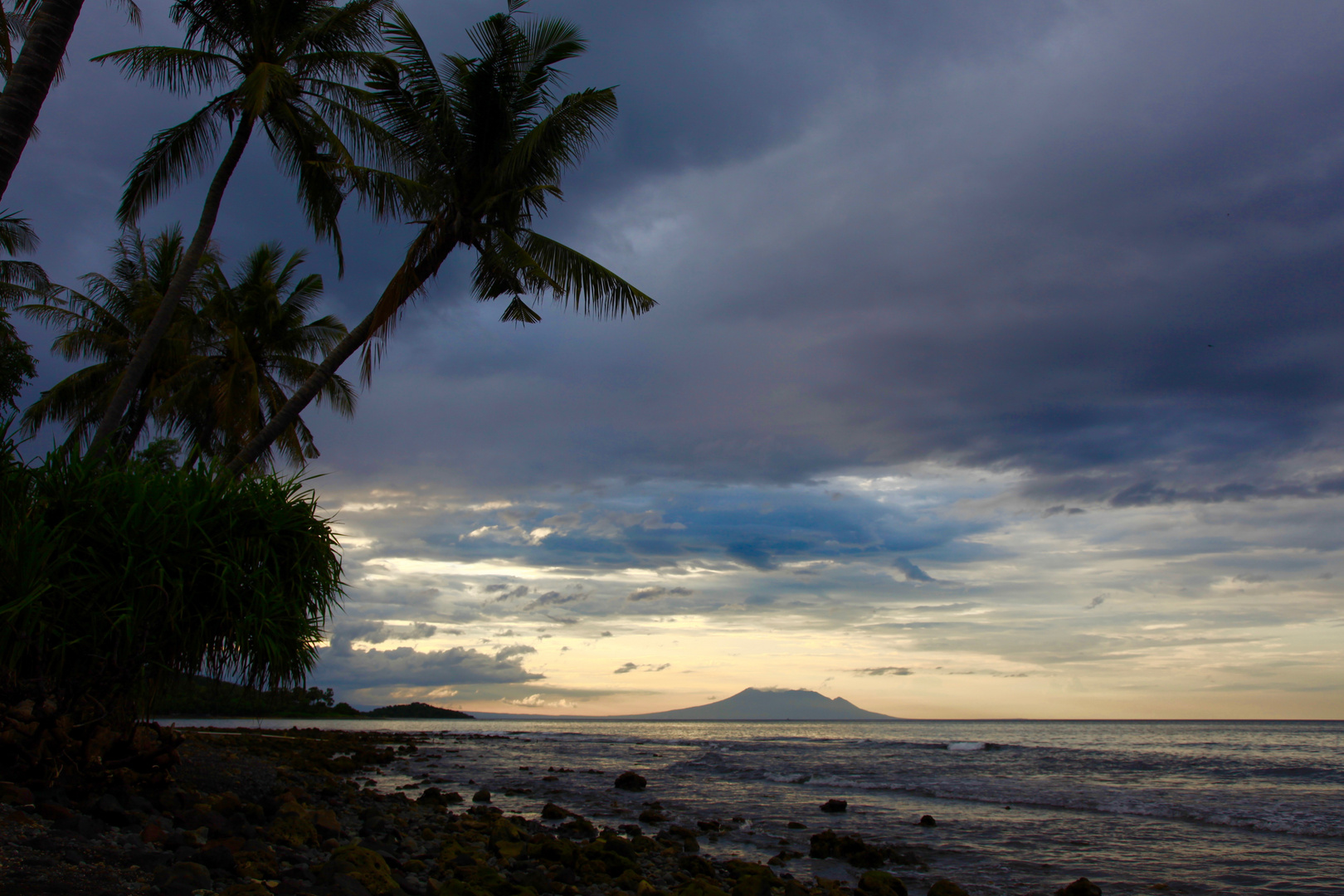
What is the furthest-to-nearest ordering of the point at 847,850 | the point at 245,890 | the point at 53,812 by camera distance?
the point at 847,850
the point at 53,812
the point at 245,890

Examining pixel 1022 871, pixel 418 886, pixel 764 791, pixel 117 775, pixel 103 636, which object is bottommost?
pixel 764 791

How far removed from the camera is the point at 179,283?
41.8ft

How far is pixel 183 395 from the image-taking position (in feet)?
65.5

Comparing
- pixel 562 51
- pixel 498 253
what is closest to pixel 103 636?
pixel 498 253

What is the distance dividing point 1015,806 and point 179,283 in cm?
1873

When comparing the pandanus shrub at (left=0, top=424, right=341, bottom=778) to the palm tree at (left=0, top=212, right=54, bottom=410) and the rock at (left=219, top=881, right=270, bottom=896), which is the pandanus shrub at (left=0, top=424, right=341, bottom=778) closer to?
the rock at (left=219, top=881, right=270, bottom=896)

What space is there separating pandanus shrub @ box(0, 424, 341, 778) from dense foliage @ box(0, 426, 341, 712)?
0.05 feet

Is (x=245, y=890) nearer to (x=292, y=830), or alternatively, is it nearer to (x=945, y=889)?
(x=292, y=830)

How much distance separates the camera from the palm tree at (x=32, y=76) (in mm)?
7270

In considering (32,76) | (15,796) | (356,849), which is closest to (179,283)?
(32,76)

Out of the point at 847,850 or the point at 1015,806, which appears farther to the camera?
the point at 1015,806

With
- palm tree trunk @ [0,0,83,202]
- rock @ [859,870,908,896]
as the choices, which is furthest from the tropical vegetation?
rock @ [859,870,908,896]

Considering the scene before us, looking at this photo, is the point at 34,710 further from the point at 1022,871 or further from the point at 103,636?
the point at 1022,871

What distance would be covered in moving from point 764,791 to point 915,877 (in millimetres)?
9493
